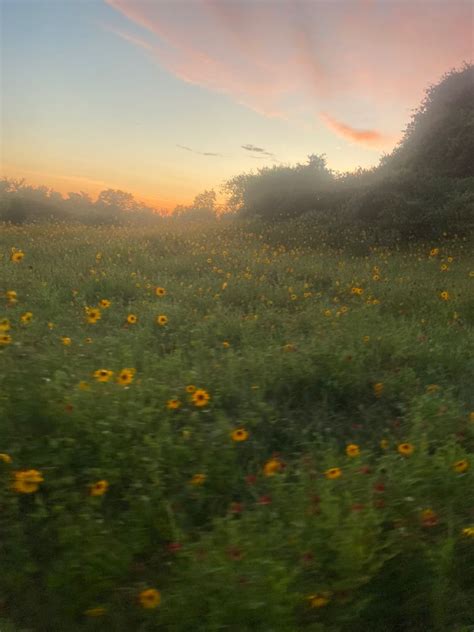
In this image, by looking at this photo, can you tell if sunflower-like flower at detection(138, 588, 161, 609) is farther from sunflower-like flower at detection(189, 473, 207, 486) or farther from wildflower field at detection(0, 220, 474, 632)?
sunflower-like flower at detection(189, 473, 207, 486)

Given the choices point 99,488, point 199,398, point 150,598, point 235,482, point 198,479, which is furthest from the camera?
point 199,398

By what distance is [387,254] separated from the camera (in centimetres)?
982

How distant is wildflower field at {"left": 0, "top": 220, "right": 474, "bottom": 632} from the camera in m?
1.79

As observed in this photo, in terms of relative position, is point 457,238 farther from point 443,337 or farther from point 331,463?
point 331,463

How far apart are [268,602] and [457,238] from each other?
10.6 metres

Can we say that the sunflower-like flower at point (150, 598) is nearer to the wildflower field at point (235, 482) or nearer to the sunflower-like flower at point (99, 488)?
the wildflower field at point (235, 482)

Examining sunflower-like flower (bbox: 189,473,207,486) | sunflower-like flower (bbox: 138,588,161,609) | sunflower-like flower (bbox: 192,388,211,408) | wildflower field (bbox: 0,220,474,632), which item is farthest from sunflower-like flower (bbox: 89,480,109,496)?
sunflower-like flower (bbox: 192,388,211,408)

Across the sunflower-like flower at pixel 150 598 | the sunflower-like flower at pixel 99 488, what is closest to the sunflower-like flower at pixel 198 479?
the sunflower-like flower at pixel 99 488

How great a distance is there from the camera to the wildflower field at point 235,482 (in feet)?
5.89

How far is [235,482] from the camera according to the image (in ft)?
8.37

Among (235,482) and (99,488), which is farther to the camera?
(235,482)

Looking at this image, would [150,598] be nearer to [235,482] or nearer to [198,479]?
[198,479]

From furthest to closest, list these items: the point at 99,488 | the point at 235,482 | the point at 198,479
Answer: the point at 235,482 → the point at 198,479 → the point at 99,488

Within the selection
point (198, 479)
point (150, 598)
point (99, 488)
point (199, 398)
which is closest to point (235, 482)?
point (198, 479)
